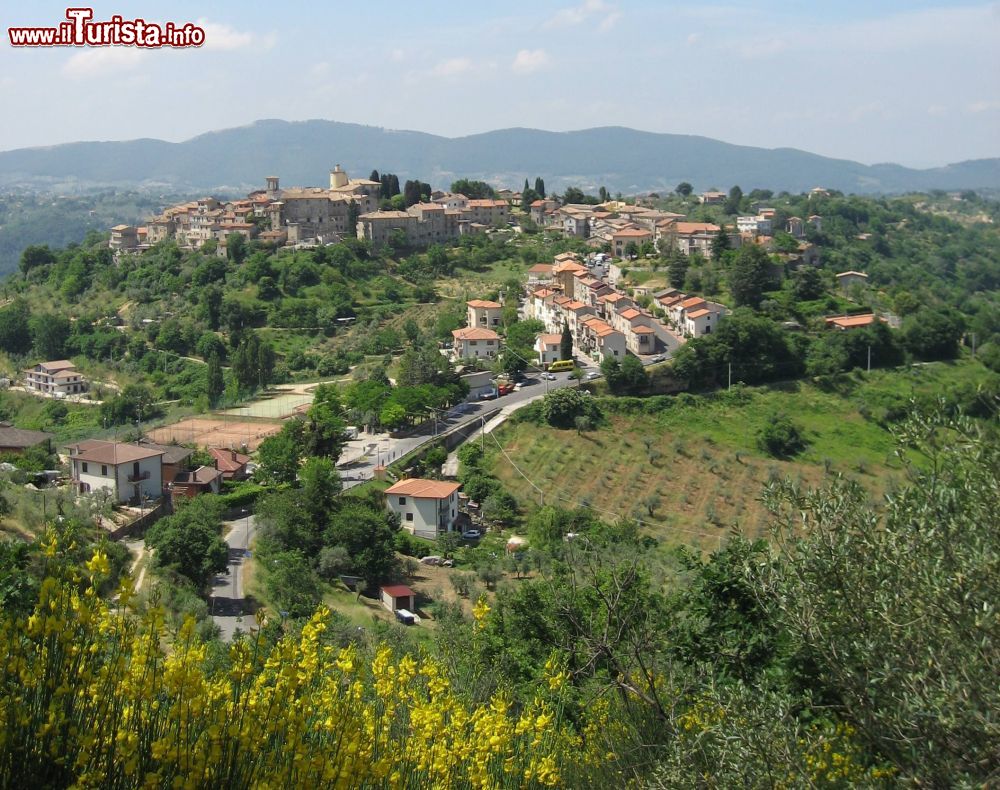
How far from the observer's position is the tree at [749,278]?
33.5 metres

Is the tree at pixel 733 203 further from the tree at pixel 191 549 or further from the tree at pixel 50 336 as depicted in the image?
the tree at pixel 191 549

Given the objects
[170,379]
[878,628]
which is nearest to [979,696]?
[878,628]

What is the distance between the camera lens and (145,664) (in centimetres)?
341

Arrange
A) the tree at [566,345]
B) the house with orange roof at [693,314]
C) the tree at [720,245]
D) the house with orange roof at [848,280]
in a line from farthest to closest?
the tree at [720,245], the house with orange roof at [848,280], the house with orange roof at [693,314], the tree at [566,345]

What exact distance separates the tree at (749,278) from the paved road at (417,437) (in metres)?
7.52

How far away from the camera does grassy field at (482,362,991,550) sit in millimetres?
23219

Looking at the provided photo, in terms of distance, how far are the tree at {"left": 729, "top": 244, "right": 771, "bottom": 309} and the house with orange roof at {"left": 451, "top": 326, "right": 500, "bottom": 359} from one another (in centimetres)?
836

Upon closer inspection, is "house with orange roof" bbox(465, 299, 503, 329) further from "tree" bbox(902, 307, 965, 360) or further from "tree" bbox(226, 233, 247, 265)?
"tree" bbox(902, 307, 965, 360)

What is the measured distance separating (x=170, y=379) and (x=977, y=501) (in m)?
30.6

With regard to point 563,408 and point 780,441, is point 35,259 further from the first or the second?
point 780,441

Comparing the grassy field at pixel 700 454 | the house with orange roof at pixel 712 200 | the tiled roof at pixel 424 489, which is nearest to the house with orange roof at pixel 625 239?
the grassy field at pixel 700 454

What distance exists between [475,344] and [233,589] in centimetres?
1677

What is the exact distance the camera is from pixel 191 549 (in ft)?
49.9

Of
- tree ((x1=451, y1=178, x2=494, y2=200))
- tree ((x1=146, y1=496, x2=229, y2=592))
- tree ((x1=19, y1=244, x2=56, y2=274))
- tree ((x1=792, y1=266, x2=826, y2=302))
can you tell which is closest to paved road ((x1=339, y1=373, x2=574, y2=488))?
tree ((x1=146, y1=496, x2=229, y2=592))
